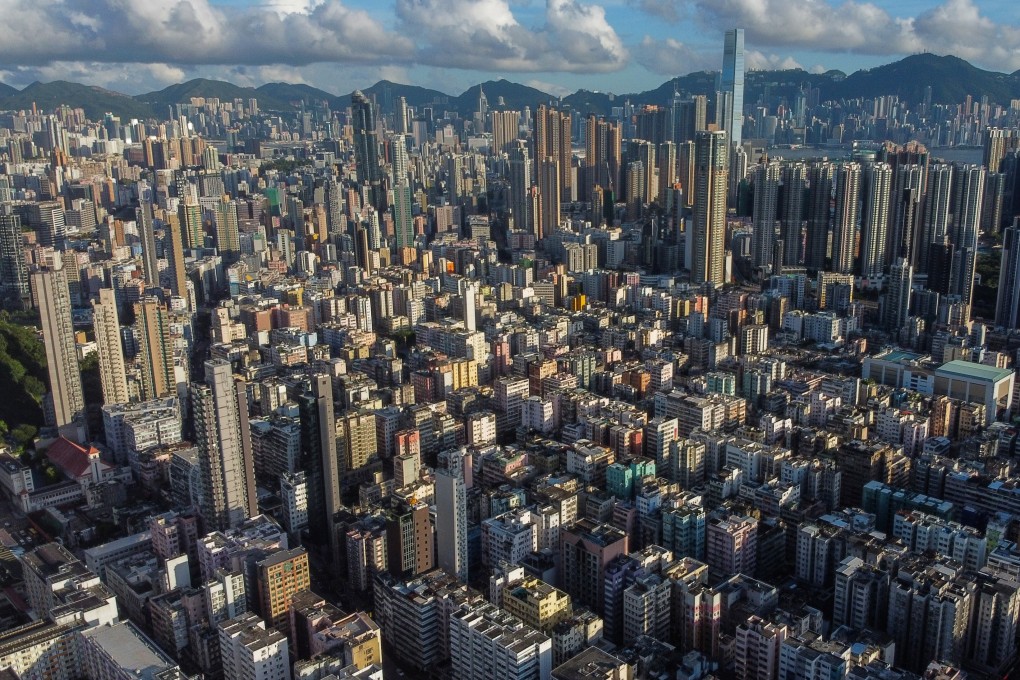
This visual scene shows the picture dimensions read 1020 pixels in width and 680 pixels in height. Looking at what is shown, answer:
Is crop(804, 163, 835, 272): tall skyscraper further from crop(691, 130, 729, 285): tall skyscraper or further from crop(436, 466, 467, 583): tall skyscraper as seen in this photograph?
crop(436, 466, 467, 583): tall skyscraper

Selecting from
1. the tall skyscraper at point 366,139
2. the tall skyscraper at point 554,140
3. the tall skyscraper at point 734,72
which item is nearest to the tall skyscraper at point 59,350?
the tall skyscraper at point 554,140

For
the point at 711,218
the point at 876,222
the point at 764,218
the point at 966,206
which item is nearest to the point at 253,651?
the point at 711,218

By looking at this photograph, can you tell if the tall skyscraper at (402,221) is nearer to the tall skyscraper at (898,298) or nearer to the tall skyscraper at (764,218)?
the tall skyscraper at (764,218)

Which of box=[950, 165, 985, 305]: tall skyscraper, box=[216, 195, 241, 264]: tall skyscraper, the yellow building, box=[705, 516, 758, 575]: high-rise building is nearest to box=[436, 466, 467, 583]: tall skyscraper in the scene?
the yellow building

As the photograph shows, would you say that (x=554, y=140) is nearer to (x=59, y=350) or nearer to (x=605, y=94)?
(x=59, y=350)

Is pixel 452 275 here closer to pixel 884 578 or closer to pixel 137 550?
pixel 137 550

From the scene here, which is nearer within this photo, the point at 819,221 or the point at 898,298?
the point at 898,298
